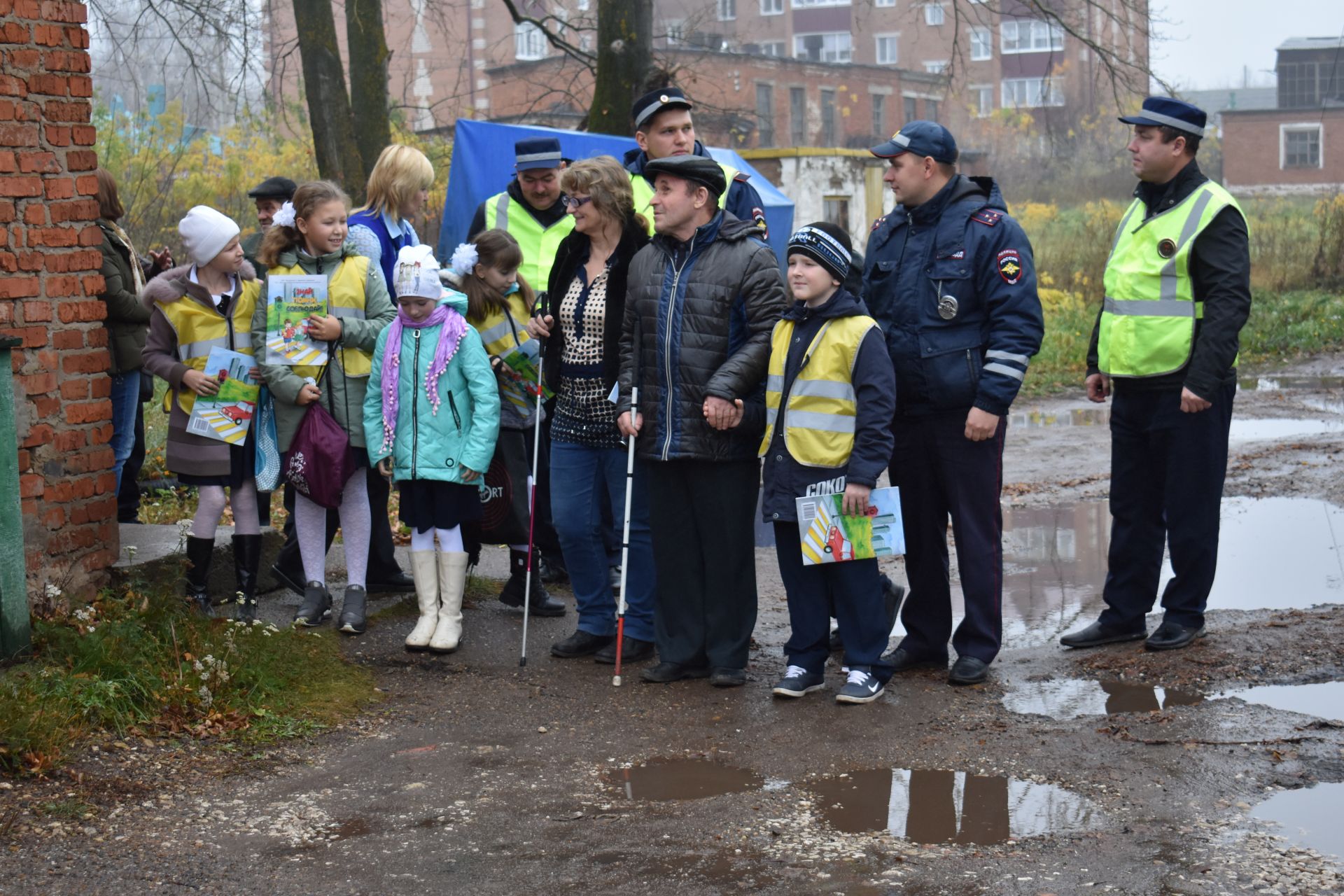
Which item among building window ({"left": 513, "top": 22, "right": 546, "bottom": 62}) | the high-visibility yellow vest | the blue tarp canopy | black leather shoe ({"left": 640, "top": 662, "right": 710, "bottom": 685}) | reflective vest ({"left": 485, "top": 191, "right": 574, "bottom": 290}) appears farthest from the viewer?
building window ({"left": 513, "top": 22, "right": 546, "bottom": 62})

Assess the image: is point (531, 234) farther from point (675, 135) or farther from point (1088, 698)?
point (1088, 698)

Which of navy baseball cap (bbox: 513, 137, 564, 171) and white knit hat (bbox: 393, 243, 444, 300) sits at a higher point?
navy baseball cap (bbox: 513, 137, 564, 171)

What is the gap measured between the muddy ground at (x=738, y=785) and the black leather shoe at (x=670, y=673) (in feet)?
0.17

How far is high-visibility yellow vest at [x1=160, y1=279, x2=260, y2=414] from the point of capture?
241 inches

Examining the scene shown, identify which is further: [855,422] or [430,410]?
[430,410]

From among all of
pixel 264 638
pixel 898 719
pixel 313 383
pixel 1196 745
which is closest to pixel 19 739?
pixel 264 638

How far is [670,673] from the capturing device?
577cm

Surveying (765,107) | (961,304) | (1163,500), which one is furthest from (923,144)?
(765,107)

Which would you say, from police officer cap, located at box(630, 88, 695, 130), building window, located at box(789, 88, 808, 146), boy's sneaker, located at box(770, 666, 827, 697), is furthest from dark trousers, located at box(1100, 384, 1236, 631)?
building window, located at box(789, 88, 808, 146)

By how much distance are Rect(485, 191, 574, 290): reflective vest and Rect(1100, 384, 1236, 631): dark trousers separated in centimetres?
281

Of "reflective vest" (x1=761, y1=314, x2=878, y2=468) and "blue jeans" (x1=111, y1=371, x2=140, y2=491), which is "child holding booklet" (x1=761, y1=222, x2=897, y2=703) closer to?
"reflective vest" (x1=761, y1=314, x2=878, y2=468)

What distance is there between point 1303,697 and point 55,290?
5329 millimetres

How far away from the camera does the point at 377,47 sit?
1329 cm

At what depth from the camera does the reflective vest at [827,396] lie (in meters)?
Result: 5.33
